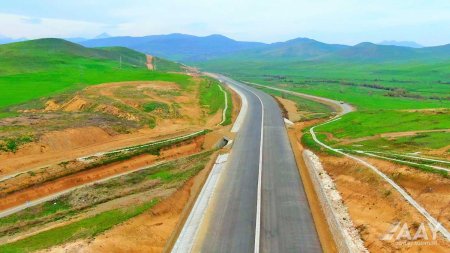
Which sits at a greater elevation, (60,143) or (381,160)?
(381,160)

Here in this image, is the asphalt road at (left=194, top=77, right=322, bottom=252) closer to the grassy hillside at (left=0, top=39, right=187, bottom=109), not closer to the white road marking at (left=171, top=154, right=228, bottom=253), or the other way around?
the white road marking at (left=171, top=154, right=228, bottom=253)

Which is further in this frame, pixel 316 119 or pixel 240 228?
pixel 316 119

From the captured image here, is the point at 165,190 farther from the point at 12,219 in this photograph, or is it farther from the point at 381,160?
the point at 381,160

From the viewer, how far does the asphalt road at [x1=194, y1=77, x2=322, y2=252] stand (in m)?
24.5

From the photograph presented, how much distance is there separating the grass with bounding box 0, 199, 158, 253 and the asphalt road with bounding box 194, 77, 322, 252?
5.70 m

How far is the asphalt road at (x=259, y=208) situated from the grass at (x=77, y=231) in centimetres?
570

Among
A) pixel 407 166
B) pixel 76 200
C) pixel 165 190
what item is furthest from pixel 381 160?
pixel 76 200

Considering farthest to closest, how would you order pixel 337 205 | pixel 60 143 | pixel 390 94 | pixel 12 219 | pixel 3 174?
pixel 390 94, pixel 60 143, pixel 3 174, pixel 12 219, pixel 337 205

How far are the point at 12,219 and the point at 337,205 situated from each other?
25.4 metres

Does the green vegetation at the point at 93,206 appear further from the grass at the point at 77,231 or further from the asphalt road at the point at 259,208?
the asphalt road at the point at 259,208

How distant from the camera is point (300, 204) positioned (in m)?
31.0

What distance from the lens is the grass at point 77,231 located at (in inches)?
924

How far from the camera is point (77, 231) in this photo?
25.5 meters

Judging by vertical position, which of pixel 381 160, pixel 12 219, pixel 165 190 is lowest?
pixel 12 219
